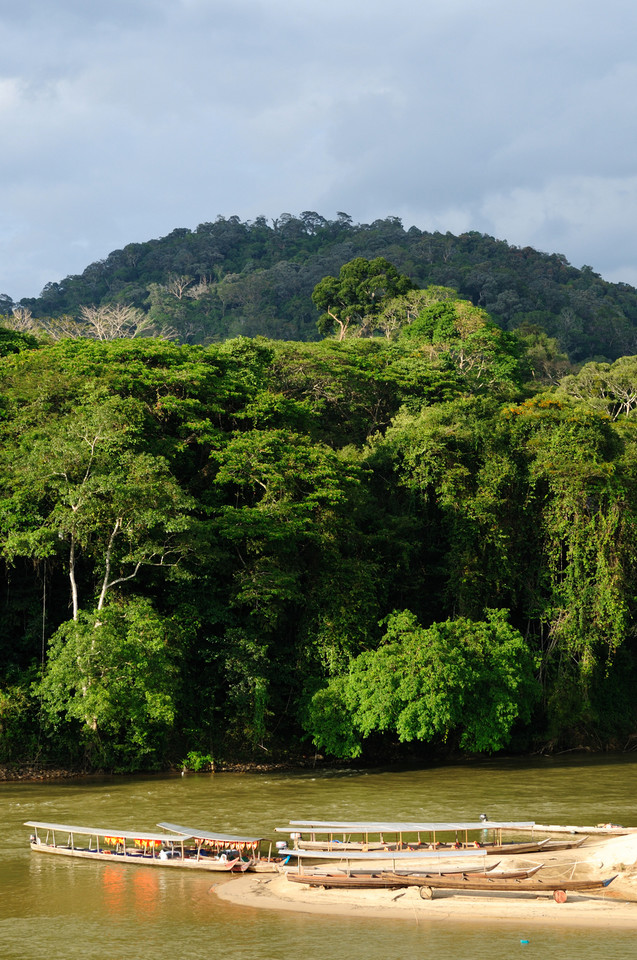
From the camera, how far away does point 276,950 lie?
12523 mm

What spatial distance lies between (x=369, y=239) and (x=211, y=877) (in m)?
104

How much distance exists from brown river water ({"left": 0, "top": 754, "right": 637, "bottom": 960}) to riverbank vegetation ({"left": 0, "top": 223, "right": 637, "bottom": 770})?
1628 mm

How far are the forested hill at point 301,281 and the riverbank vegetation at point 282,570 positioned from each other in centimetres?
4672

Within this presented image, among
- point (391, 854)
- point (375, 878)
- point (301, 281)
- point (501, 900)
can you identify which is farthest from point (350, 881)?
point (301, 281)

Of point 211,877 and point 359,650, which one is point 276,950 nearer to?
point 211,877

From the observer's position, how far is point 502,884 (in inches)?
533

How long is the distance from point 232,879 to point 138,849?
2.43 meters

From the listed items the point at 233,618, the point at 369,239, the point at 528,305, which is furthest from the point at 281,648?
the point at 369,239

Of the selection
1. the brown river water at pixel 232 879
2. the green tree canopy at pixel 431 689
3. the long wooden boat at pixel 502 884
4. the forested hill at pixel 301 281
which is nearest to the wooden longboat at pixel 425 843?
the long wooden boat at pixel 502 884

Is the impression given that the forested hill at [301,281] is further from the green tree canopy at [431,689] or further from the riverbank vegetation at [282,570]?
the green tree canopy at [431,689]

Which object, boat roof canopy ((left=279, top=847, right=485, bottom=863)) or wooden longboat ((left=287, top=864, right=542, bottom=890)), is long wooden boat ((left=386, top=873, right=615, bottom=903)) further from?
boat roof canopy ((left=279, top=847, right=485, bottom=863))

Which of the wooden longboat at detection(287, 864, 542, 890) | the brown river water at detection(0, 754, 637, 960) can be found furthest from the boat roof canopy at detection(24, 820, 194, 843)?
the wooden longboat at detection(287, 864, 542, 890)

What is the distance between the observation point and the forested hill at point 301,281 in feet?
283

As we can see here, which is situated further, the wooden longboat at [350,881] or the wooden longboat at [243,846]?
the wooden longboat at [243,846]
